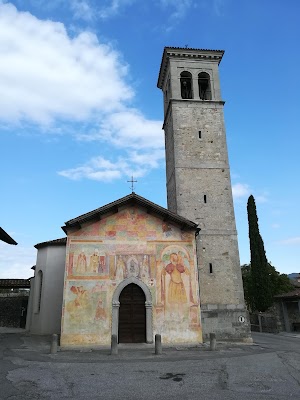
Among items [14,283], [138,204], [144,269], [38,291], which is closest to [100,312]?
[144,269]

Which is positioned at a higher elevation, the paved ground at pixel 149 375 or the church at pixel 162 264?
the church at pixel 162 264

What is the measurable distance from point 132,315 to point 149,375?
6.62 metres

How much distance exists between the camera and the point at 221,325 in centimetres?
1675

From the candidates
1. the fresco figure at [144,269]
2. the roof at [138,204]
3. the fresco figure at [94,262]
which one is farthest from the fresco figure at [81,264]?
the fresco figure at [144,269]

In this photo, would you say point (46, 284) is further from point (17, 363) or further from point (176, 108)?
point (176, 108)

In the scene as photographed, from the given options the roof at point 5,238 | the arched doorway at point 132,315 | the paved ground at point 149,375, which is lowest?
the paved ground at point 149,375

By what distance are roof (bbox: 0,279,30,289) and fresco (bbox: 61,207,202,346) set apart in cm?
1764

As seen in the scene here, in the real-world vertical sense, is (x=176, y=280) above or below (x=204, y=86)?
below

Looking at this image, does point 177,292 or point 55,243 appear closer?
point 177,292

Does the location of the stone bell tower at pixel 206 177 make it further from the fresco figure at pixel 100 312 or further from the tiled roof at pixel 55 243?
the tiled roof at pixel 55 243

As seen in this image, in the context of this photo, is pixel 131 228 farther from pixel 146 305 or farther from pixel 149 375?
pixel 149 375

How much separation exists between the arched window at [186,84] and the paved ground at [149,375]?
16.8 metres

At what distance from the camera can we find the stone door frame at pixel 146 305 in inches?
569

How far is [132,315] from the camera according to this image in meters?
14.9
